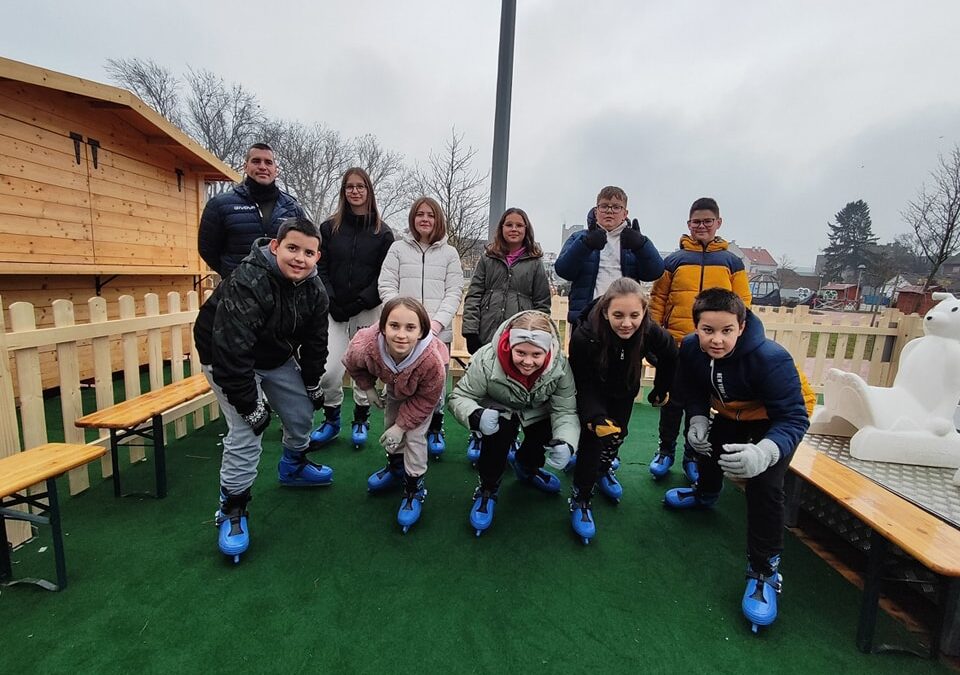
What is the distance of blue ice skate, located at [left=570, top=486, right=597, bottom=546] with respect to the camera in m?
2.41

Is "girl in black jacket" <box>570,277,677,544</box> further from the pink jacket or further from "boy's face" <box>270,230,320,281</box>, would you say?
"boy's face" <box>270,230,320,281</box>

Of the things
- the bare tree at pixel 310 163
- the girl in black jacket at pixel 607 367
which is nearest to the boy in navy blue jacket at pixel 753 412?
the girl in black jacket at pixel 607 367

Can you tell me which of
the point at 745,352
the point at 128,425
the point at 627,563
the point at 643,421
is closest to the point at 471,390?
the point at 627,563

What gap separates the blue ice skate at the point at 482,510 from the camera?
2457mm

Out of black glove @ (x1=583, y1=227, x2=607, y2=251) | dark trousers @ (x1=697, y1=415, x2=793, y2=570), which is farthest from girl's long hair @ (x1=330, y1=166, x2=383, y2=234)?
dark trousers @ (x1=697, y1=415, x2=793, y2=570)

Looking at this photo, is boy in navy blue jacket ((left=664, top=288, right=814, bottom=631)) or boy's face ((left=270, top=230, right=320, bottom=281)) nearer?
boy in navy blue jacket ((left=664, top=288, right=814, bottom=631))

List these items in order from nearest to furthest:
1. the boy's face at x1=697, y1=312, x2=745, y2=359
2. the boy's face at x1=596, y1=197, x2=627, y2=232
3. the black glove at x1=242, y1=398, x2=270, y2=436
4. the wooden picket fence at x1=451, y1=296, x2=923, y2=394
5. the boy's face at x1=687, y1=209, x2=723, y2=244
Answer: the boy's face at x1=697, y1=312, x2=745, y2=359, the black glove at x1=242, y1=398, x2=270, y2=436, the boy's face at x1=596, y1=197, x2=627, y2=232, the boy's face at x1=687, y1=209, x2=723, y2=244, the wooden picket fence at x1=451, y1=296, x2=923, y2=394

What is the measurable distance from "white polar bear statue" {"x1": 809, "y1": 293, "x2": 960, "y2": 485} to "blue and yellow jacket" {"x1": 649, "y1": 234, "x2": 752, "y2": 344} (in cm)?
100

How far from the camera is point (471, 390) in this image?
8.25ft

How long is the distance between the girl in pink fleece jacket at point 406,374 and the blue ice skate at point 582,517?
863 mm

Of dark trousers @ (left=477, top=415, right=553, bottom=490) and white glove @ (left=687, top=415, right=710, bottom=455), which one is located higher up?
white glove @ (left=687, top=415, right=710, bottom=455)

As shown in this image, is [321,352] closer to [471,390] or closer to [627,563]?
[471,390]

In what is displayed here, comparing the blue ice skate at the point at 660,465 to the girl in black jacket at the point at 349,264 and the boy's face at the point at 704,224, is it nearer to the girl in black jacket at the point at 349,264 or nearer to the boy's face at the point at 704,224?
the boy's face at the point at 704,224

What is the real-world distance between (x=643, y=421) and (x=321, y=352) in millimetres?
3247
